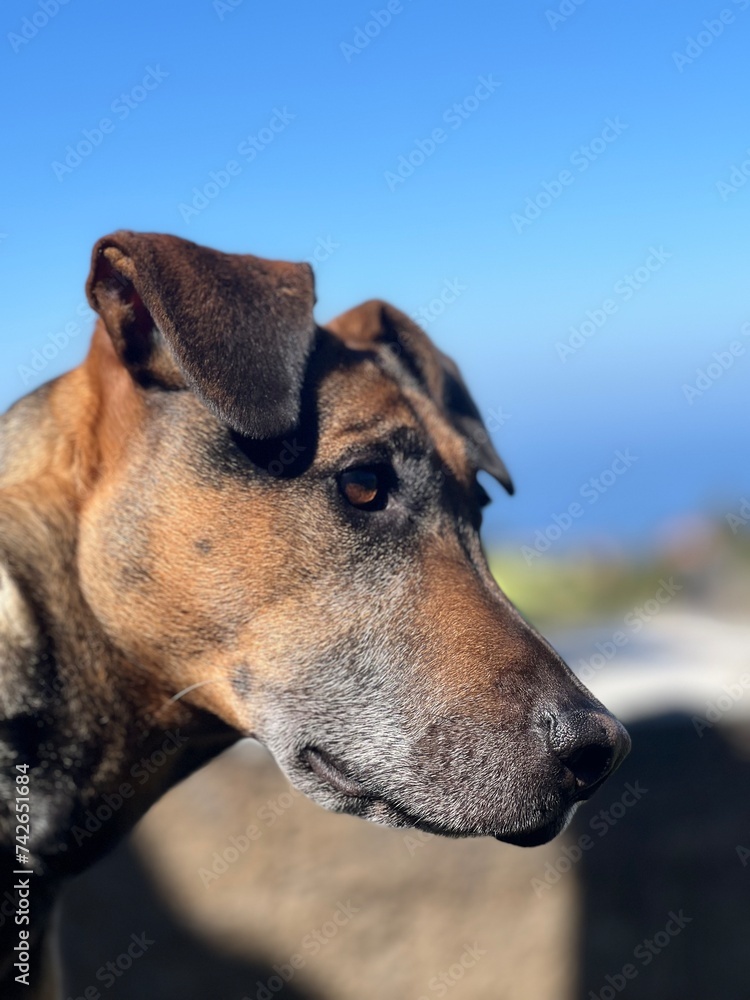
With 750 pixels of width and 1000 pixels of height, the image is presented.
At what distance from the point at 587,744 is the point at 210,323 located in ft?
4.68

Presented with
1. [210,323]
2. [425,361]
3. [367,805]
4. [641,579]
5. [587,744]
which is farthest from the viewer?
[641,579]

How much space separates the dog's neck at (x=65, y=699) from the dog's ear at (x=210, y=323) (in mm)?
270

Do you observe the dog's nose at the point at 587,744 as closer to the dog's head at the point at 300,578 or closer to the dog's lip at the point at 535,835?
the dog's head at the point at 300,578

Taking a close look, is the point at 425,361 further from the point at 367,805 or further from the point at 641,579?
the point at 641,579

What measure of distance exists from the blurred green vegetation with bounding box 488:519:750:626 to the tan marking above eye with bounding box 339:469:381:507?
4.90 m

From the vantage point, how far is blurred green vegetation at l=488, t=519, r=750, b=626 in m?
7.96

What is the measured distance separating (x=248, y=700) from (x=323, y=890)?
2512mm

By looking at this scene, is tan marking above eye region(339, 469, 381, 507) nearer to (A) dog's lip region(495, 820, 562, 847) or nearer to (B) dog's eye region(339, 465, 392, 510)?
(B) dog's eye region(339, 465, 392, 510)

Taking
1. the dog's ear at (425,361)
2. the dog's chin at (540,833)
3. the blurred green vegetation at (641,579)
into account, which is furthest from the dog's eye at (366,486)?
the blurred green vegetation at (641,579)

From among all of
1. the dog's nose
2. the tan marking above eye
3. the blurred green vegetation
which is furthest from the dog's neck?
the blurred green vegetation

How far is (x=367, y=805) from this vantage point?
268cm

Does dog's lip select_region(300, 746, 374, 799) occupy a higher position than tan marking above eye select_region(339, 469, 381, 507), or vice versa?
tan marking above eye select_region(339, 469, 381, 507)

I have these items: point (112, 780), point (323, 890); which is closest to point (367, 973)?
point (323, 890)

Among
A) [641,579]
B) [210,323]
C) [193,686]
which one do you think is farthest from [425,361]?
[641,579]
